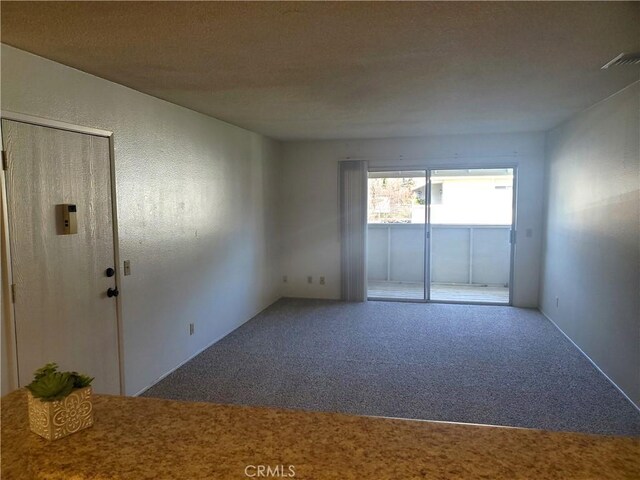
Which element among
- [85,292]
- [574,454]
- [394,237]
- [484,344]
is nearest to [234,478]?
[574,454]

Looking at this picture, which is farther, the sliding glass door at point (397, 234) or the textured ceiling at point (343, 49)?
the sliding glass door at point (397, 234)

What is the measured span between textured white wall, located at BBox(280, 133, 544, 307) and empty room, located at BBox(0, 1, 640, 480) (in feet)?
0.15

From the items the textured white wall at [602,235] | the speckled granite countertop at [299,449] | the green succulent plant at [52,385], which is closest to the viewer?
the speckled granite countertop at [299,449]

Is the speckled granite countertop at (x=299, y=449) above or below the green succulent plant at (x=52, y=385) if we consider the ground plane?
below

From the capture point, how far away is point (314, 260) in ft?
22.1

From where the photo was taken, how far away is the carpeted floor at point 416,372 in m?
3.09

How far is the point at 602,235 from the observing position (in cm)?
373

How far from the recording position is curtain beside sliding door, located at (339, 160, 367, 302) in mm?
6406

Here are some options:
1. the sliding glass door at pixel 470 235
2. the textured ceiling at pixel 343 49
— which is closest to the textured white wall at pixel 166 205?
the textured ceiling at pixel 343 49

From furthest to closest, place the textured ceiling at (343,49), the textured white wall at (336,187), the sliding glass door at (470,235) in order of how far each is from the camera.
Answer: the sliding glass door at (470,235), the textured white wall at (336,187), the textured ceiling at (343,49)

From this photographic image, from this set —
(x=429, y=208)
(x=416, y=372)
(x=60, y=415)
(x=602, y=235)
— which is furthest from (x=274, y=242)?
(x=60, y=415)

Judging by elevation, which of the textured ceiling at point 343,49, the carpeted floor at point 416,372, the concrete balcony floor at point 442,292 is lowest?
the carpeted floor at point 416,372

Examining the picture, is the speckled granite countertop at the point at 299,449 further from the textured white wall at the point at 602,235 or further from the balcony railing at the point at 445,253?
the balcony railing at the point at 445,253

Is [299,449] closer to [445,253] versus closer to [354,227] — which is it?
[354,227]
